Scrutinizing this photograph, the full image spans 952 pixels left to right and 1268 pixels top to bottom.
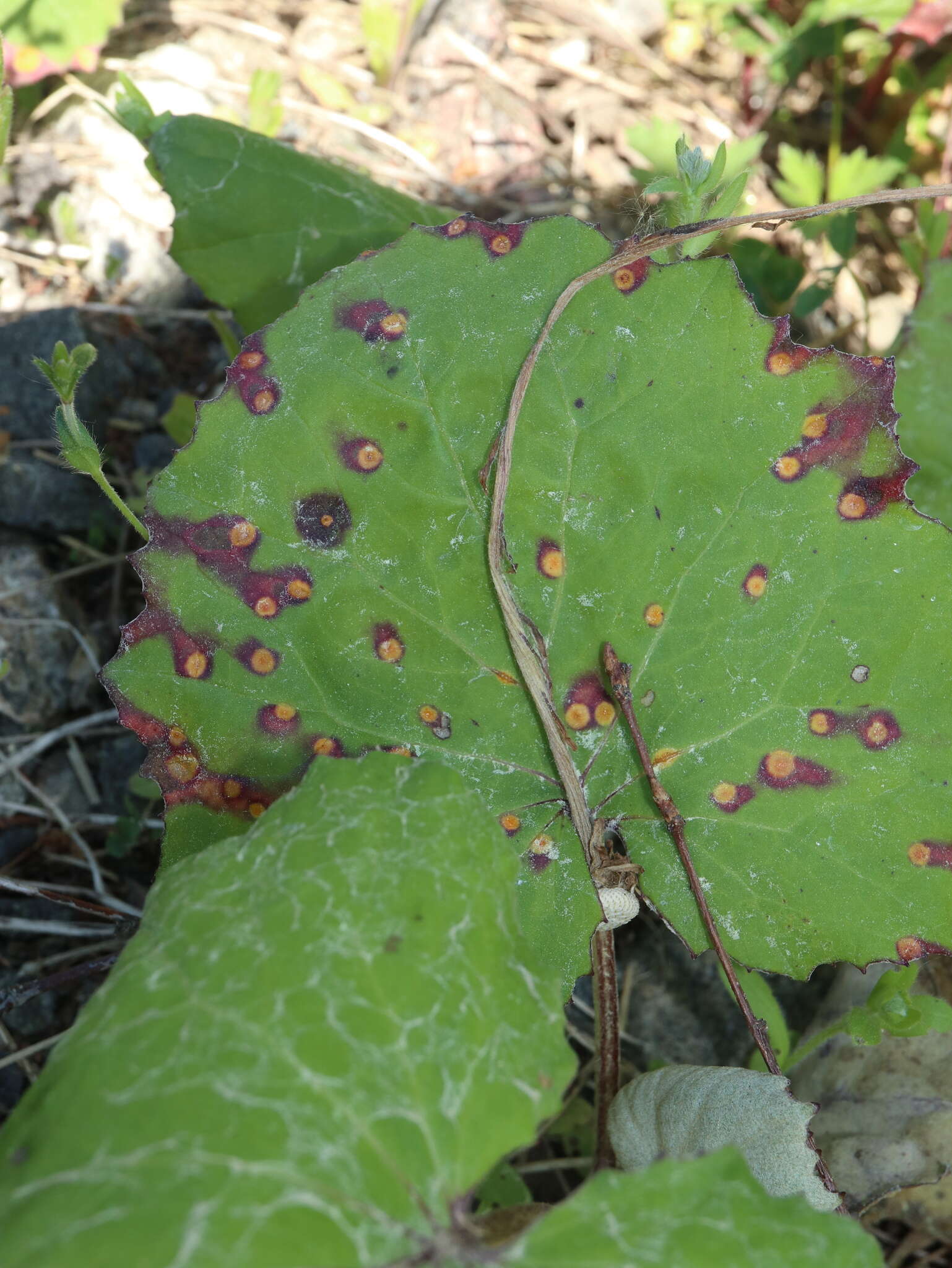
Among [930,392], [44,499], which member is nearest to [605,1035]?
[930,392]

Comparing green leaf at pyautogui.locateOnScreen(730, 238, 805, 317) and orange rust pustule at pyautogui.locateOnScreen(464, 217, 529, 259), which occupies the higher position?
orange rust pustule at pyautogui.locateOnScreen(464, 217, 529, 259)

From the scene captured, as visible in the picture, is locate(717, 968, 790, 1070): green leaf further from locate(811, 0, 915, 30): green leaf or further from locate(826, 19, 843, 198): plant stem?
locate(811, 0, 915, 30): green leaf

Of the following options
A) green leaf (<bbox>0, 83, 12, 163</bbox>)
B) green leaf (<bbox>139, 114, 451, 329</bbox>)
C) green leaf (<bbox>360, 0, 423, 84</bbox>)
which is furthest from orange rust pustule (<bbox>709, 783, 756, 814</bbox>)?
green leaf (<bbox>360, 0, 423, 84</bbox>)

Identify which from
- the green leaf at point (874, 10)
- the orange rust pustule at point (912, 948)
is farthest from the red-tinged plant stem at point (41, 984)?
the green leaf at point (874, 10)

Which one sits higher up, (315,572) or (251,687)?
(315,572)

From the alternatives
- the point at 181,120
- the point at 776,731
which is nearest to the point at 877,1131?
the point at 776,731

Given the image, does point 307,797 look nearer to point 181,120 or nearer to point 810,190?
point 181,120
